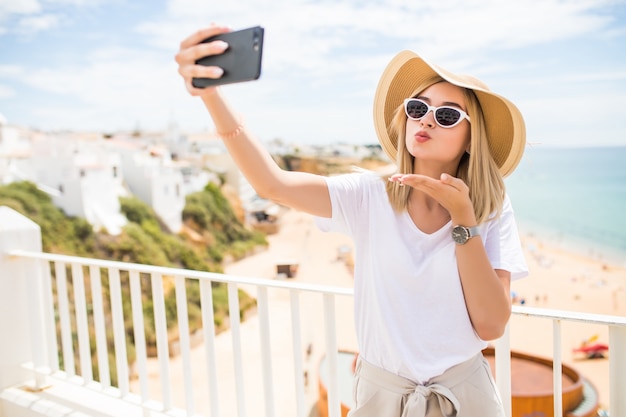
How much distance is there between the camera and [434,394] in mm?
1095

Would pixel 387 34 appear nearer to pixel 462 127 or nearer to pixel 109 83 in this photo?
pixel 109 83

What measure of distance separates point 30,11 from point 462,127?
68.3 m

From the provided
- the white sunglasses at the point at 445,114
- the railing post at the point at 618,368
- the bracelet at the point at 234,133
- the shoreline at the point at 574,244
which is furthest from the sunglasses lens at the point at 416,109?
the shoreline at the point at 574,244

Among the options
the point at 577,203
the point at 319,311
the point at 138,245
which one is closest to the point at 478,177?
the point at 138,245

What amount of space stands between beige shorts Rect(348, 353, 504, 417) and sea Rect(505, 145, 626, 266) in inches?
1520

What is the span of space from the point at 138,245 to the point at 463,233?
26.2 m

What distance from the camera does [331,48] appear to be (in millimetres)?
66375

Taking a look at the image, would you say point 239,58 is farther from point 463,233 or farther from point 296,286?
point 296,286

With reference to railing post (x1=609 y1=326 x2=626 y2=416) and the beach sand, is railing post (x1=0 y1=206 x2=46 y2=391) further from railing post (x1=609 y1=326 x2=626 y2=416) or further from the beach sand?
the beach sand

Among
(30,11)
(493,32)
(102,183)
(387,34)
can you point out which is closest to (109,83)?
(30,11)

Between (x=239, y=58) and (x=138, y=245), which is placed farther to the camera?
(x=138, y=245)

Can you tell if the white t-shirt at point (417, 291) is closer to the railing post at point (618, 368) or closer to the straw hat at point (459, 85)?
the straw hat at point (459, 85)

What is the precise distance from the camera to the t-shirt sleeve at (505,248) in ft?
3.52

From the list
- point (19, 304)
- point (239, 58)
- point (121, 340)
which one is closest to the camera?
point (239, 58)
